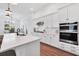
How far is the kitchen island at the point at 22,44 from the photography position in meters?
1.47

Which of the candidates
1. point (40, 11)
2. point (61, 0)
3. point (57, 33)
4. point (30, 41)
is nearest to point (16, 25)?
point (30, 41)

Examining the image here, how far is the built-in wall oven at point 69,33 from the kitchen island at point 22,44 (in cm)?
122

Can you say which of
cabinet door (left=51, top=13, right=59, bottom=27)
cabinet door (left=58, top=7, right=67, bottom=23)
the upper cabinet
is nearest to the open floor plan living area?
the upper cabinet

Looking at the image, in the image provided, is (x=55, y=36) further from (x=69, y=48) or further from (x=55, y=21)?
(x=69, y=48)

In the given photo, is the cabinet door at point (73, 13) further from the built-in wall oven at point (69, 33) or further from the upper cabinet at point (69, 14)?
the built-in wall oven at point (69, 33)

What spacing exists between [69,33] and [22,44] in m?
1.75

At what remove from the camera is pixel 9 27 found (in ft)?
5.10

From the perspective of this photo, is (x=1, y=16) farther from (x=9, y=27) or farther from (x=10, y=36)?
(x=10, y=36)

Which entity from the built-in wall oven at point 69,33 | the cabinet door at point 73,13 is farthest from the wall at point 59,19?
the built-in wall oven at point 69,33

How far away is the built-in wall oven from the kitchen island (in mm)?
1215

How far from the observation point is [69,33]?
112 inches

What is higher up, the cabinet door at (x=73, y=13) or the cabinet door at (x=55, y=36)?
the cabinet door at (x=73, y=13)

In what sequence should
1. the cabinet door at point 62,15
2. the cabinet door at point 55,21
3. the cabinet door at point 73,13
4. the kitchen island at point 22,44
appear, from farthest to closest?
the cabinet door at point 55,21, the cabinet door at point 62,15, the cabinet door at point 73,13, the kitchen island at point 22,44

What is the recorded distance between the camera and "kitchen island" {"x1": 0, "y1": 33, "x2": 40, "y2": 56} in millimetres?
1472
